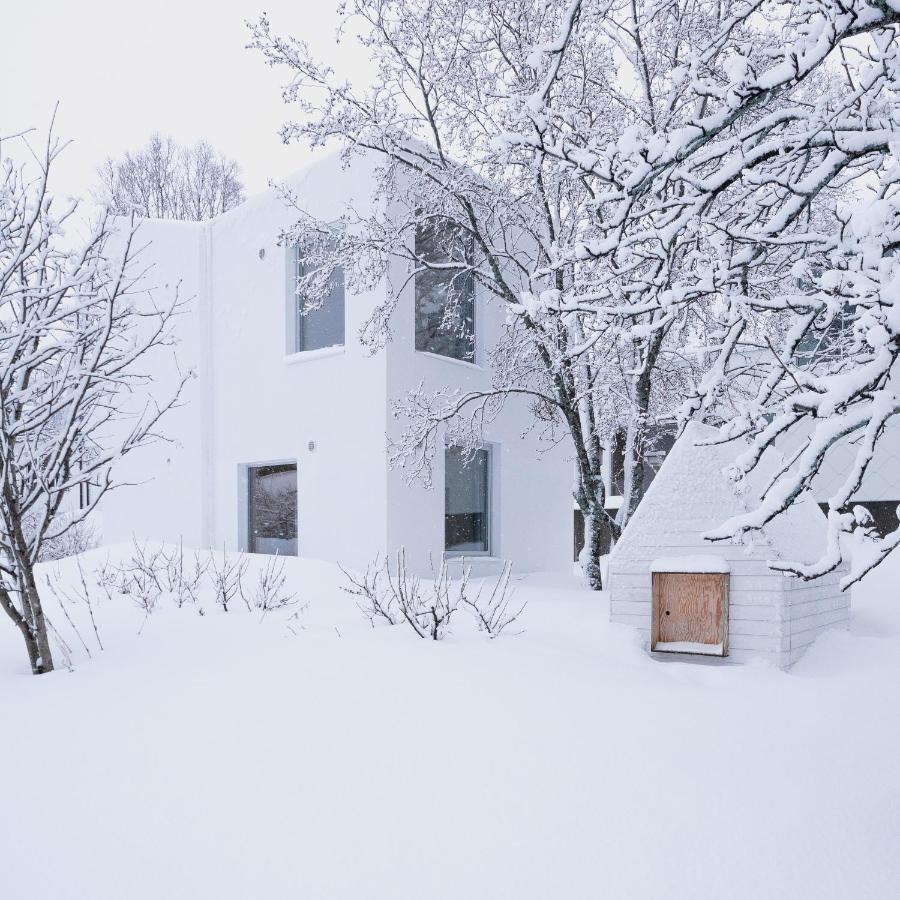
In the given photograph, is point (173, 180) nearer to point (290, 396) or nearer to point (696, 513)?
point (290, 396)

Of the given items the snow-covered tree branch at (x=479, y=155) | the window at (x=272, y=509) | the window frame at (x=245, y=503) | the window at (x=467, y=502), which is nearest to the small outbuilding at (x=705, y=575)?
the snow-covered tree branch at (x=479, y=155)

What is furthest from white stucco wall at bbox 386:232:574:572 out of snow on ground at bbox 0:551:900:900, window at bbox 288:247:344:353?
snow on ground at bbox 0:551:900:900

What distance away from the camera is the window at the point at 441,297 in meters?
10.8

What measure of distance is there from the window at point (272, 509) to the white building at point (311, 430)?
27 millimetres

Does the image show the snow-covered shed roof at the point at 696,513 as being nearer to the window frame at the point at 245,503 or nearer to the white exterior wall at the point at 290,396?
the white exterior wall at the point at 290,396

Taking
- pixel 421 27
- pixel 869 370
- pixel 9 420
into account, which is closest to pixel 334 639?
pixel 9 420

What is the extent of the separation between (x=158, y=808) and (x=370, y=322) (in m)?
7.12

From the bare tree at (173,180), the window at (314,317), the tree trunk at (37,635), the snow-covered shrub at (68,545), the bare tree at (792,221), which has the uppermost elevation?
the bare tree at (173,180)

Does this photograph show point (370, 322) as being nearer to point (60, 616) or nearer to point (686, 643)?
point (60, 616)

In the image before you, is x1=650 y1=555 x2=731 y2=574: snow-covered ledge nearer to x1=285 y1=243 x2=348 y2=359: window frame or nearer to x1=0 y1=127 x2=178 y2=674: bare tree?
x1=0 y1=127 x2=178 y2=674: bare tree

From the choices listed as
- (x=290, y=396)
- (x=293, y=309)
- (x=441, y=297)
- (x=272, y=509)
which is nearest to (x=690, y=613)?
(x=441, y=297)

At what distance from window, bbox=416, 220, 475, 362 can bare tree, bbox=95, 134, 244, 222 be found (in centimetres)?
1518

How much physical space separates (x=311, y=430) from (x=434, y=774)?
7.70 metres

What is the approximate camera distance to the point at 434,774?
11.3ft
